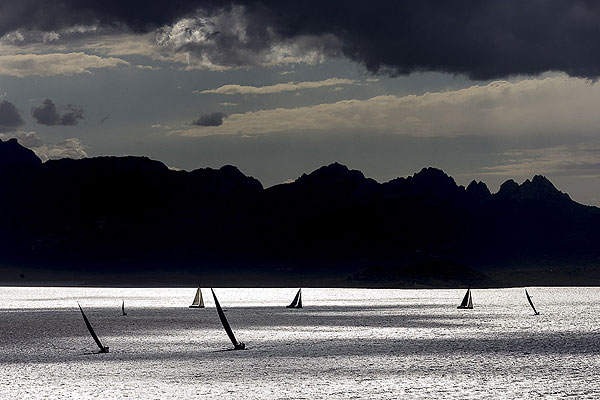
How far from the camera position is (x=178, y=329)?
57000 mm

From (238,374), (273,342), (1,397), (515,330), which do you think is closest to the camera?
(1,397)

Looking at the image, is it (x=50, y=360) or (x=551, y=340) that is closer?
(x=50, y=360)

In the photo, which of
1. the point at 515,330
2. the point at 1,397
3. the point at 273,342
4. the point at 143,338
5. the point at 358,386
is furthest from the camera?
the point at 515,330

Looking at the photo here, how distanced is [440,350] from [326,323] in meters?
22.7

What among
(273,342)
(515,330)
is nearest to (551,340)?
(515,330)

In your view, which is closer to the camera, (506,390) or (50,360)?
(506,390)

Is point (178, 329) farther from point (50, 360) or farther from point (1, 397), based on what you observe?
point (1, 397)

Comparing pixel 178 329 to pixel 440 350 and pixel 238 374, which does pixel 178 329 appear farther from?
pixel 238 374

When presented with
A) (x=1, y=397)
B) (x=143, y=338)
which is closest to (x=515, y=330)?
(x=143, y=338)

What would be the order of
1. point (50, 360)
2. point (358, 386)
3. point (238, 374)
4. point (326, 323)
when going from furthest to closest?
point (326, 323)
point (50, 360)
point (238, 374)
point (358, 386)

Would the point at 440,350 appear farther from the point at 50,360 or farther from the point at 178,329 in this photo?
the point at 178,329

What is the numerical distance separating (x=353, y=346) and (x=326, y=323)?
2063 centimetres

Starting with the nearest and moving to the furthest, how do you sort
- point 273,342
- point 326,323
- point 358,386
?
point 358,386 < point 273,342 < point 326,323

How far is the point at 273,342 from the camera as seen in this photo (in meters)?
45.7
